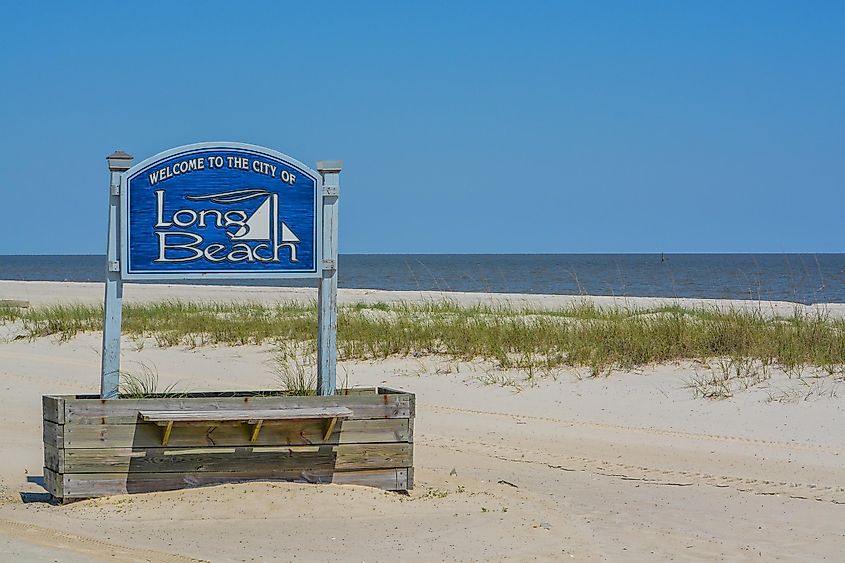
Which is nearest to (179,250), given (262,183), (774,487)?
(262,183)

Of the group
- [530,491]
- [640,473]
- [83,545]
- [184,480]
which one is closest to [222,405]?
[184,480]

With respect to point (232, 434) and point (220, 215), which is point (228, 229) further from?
point (232, 434)

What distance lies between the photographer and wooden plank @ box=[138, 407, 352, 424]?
717 centimetres

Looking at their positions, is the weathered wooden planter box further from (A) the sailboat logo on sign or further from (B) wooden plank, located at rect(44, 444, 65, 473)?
(A) the sailboat logo on sign

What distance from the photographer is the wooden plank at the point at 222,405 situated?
723cm

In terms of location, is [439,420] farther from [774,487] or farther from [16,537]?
[16,537]

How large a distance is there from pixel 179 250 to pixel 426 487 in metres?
2.48

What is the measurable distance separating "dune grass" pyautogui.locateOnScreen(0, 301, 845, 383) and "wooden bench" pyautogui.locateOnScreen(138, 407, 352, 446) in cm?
514

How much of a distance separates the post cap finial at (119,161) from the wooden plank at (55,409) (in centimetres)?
163

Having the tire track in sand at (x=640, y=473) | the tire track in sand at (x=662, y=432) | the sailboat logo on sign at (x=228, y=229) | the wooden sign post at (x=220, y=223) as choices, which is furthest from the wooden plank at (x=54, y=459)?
Answer: the tire track in sand at (x=662, y=432)

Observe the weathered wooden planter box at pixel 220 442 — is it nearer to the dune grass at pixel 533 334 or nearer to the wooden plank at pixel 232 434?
the wooden plank at pixel 232 434

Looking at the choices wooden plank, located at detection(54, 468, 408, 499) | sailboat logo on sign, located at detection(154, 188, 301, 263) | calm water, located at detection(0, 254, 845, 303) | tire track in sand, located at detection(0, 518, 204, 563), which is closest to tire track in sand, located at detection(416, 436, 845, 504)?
wooden plank, located at detection(54, 468, 408, 499)

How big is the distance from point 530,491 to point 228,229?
290 centimetres

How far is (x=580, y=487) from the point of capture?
8.23 meters
